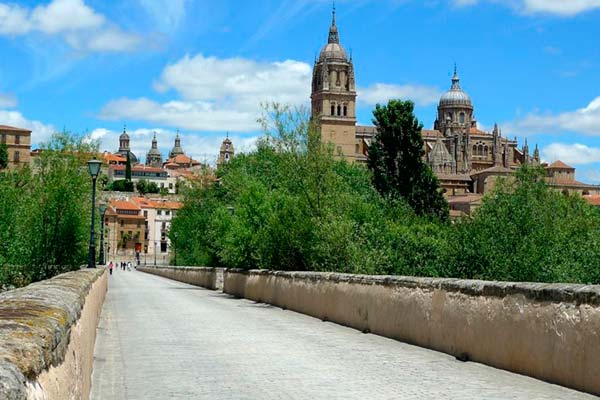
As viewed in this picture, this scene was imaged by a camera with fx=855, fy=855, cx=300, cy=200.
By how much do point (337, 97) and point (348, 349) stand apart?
16683 centimetres

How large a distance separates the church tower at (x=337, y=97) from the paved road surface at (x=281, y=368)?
6335 inches

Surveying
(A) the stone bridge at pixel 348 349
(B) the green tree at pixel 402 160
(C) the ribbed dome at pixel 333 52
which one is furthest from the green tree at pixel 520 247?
(C) the ribbed dome at pixel 333 52

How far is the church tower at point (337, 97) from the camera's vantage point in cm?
17838

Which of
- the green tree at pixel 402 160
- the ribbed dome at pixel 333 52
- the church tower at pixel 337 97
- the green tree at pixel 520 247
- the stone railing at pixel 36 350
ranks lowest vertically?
the stone railing at pixel 36 350

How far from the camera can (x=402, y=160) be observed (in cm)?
6850

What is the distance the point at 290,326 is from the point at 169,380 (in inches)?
320

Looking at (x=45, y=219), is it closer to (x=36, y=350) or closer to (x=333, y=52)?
(x=36, y=350)

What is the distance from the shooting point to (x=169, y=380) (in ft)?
34.4

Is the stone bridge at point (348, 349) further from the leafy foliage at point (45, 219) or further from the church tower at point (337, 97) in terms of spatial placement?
the church tower at point (337, 97)

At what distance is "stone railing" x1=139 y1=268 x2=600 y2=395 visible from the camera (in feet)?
30.3

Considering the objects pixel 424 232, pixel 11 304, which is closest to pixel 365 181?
pixel 424 232

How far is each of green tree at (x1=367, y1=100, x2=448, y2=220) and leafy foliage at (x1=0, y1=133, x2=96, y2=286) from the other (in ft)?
105

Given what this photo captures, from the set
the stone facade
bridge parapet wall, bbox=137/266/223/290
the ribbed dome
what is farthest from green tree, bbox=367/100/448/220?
the stone facade

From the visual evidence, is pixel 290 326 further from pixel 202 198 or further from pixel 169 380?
pixel 202 198
